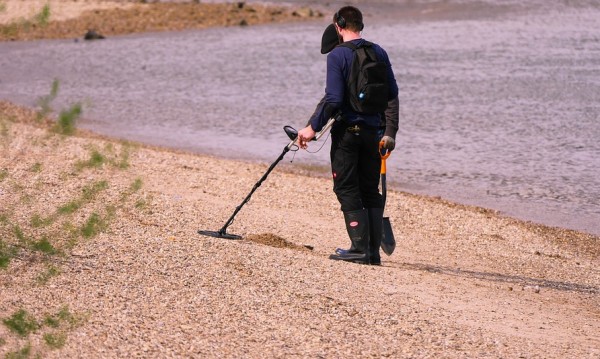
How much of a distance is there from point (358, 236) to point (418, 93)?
1192cm

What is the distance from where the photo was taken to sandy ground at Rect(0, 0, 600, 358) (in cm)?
609

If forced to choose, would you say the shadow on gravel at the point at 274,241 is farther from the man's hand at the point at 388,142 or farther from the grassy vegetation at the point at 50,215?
the man's hand at the point at 388,142

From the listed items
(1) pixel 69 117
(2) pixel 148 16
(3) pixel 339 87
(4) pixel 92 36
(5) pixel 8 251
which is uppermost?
(1) pixel 69 117

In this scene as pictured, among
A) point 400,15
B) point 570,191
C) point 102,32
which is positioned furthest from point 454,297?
point 400,15

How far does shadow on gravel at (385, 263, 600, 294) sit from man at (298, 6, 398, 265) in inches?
16.4

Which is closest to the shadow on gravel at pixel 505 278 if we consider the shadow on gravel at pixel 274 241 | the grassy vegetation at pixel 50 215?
the shadow on gravel at pixel 274 241

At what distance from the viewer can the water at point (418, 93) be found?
13859mm

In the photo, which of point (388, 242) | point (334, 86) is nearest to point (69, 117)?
point (334, 86)

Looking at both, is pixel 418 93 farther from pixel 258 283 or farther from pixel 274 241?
pixel 258 283

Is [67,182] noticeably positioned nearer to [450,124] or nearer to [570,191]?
[570,191]

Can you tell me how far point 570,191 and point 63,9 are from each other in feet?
79.2

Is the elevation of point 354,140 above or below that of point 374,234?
above

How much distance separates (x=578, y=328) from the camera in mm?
7379

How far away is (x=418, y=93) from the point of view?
20047mm
